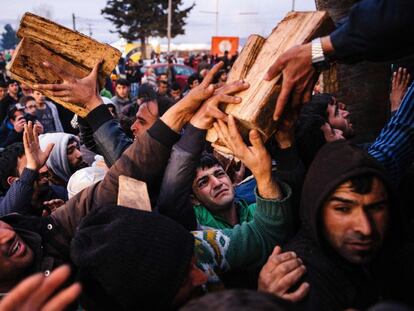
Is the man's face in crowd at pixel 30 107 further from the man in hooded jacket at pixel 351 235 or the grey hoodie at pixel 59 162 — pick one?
the man in hooded jacket at pixel 351 235

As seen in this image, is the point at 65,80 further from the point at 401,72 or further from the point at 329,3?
the point at 401,72

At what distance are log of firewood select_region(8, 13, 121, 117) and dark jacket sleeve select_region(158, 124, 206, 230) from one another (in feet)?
2.11

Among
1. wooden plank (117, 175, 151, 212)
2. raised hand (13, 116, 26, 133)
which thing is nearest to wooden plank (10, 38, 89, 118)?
wooden plank (117, 175, 151, 212)

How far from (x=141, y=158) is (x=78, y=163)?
228 cm

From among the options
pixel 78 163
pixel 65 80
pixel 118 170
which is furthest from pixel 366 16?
pixel 78 163

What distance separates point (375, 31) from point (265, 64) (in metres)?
0.40

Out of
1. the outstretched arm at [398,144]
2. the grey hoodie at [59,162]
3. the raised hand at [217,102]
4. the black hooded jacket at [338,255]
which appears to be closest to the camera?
the black hooded jacket at [338,255]

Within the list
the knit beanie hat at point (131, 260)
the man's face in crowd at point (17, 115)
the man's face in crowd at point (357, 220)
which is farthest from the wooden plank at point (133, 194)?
the man's face in crowd at point (17, 115)

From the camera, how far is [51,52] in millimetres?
2053

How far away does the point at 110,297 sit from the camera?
4.34 ft

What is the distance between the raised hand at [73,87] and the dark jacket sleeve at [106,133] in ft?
0.32

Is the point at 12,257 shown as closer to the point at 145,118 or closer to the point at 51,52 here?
the point at 51,52

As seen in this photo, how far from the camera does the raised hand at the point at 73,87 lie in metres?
2.05

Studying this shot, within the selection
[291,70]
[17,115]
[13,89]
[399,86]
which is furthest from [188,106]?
[13,89]
